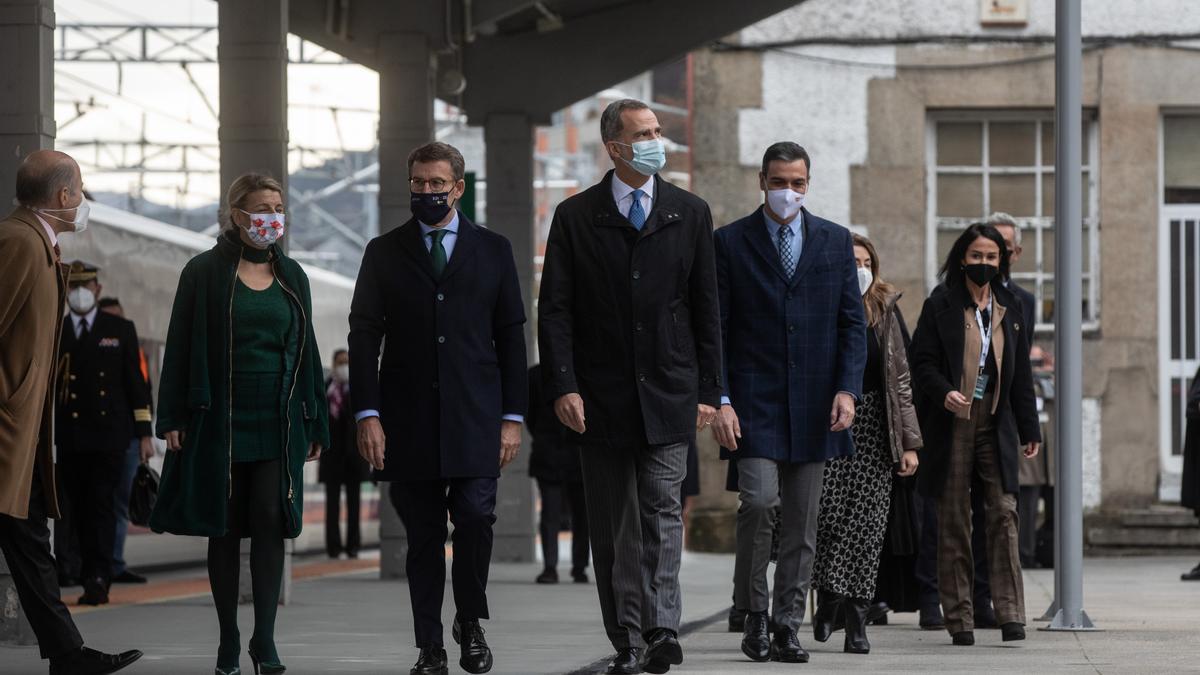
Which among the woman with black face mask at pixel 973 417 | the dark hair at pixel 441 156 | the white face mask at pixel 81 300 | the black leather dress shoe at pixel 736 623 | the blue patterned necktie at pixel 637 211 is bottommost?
the black leather dress shoe at pixel 736 623

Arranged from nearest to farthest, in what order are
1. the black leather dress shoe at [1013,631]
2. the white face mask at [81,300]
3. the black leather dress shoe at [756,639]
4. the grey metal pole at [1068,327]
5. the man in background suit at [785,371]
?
the black leather dress shoe at [756,639] → the man in background suit at [785,371] → the black leather dress shoe at [1013,631] → the grey metal pole at [1068,327] → the white face mask at [81,300]

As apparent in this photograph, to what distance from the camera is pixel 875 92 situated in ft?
70.2

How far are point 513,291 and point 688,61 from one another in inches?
540

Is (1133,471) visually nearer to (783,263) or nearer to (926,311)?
(926,311)

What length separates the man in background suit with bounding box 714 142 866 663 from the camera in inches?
353

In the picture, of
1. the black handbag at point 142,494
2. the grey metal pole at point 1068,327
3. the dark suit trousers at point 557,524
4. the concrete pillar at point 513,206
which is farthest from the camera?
the concrete pillar at point 513,206

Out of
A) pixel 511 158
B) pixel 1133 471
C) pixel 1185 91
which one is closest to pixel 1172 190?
pixel 1185 91

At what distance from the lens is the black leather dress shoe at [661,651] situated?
8070 millimetres

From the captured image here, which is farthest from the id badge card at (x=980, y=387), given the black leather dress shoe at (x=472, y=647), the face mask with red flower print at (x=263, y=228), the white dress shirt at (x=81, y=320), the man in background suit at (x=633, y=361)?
the white dress shirt at (x=81, y=320)

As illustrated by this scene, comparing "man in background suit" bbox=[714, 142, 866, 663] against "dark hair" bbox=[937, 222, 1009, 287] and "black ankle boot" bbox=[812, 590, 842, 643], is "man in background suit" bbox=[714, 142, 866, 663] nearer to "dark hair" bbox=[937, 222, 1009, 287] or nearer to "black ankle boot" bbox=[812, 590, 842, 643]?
"black ankle boot" bbox=[812, 590, 842, 643]

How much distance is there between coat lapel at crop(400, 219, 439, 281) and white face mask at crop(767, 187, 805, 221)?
1.69 metres

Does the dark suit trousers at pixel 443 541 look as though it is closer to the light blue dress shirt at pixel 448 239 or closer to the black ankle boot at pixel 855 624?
the light blue dress shirt at pixel 448 239

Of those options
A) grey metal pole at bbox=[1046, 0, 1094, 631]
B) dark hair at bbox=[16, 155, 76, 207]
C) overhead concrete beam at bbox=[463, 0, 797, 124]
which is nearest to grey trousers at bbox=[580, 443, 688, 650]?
dark hair at bbox=[16, 155, 76, 207]

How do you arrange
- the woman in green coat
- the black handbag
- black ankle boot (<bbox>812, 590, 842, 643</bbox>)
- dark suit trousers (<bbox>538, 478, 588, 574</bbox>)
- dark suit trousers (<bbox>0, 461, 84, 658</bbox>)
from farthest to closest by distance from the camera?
dark suit trousers (<bbox>538, 478, 588, 574</bbox>)
the black handbag
black ankle boot (<bbox>812, 590, 842, 643</bbox>)
the woman in green coat
dark suit trousers (<bbox>0, 461, 84, 658</bbox>)
